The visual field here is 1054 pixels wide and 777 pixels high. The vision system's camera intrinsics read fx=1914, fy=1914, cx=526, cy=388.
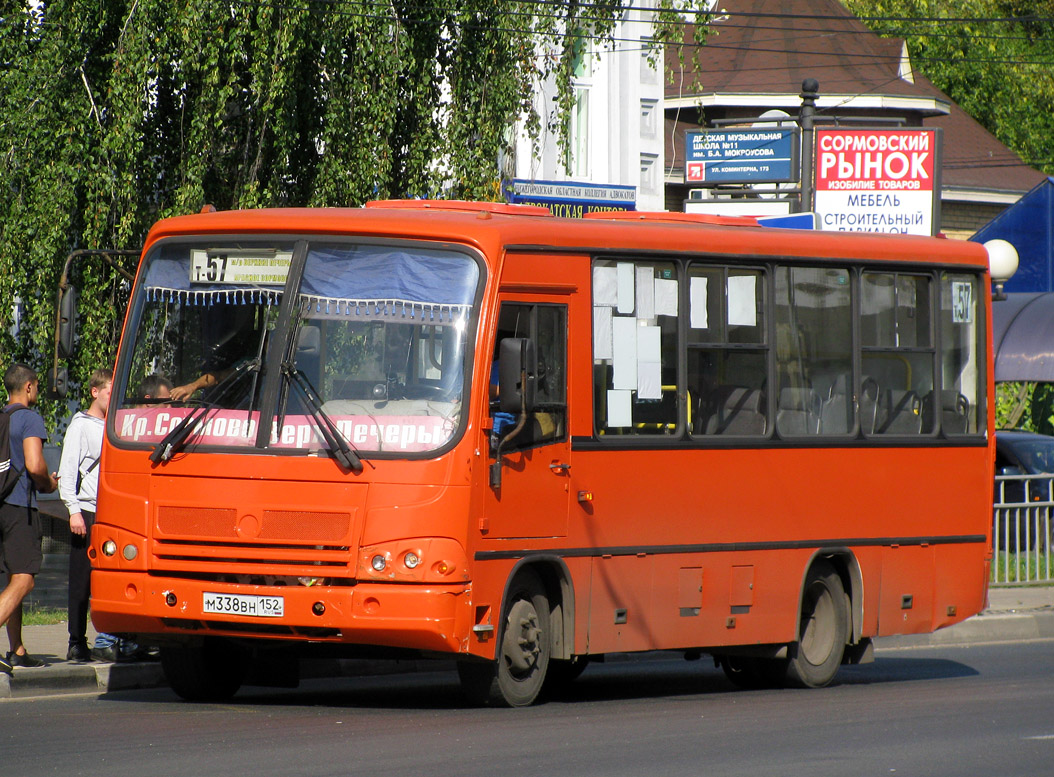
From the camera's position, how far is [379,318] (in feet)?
35.4

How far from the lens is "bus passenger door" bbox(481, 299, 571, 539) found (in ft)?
35.6

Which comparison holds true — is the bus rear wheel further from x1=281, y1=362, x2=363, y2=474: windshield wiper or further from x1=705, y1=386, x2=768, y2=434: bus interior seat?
x1=705, y1=386, x2=768, y2=434: bus interior seat

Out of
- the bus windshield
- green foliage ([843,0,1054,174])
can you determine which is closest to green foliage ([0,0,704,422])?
the bus windshield

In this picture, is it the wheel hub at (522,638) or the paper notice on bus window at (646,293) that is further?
the paper notice on bus window at (646,293)

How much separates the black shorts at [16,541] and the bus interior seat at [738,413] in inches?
171

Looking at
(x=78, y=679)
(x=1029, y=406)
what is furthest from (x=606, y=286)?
(x=1029, y=406)

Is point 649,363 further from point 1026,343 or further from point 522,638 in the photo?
point 1026,343

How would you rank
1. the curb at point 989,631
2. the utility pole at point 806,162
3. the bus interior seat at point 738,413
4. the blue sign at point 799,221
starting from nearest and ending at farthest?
the bus interior seat at point 738,413, the blue sign at point 799,221, the curb at point 989,631, the utility pole at point 806,162

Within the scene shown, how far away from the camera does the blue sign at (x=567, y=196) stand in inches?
627

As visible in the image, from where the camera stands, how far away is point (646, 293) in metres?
12.1

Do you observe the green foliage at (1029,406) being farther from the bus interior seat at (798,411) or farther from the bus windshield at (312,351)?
the bus windshield at (312,351)

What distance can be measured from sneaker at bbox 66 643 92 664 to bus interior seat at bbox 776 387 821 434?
15.8 feet

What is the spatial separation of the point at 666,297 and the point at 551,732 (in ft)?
10.6

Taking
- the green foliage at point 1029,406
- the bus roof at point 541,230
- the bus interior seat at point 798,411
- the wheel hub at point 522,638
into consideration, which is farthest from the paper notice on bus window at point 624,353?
the green foliage at point 1029,406
